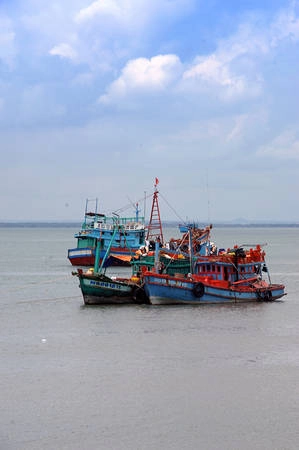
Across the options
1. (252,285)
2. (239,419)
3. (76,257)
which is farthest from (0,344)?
(76,257)

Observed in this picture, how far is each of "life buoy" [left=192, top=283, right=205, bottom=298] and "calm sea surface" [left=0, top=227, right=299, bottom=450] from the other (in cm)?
109

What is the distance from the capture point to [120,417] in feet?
73.5

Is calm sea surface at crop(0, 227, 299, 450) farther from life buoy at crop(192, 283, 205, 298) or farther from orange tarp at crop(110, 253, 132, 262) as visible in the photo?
orange tarp at crop(110, 253, 132, 262)

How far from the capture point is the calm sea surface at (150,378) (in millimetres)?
20844

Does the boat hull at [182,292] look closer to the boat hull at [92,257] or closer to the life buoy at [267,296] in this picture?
the life buoy at [267,296]

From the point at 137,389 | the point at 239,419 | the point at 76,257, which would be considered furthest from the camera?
the point at 76,257

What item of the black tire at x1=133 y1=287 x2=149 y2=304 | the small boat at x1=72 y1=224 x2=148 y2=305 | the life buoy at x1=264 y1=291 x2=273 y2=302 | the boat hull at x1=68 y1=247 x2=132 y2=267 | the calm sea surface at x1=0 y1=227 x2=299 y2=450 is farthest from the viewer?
the boat hull at x1=68 y1=247 x2=132 y2=267

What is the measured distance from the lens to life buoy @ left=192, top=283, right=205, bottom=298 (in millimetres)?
46781

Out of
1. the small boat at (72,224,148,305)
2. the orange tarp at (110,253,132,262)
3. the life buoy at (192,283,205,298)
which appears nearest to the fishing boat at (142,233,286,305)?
the life buoy at (192,283,205,298)

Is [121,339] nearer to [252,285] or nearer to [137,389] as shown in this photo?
[137,389]

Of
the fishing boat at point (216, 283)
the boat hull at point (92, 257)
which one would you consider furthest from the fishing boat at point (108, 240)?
the fishing boat at point (216, 283)

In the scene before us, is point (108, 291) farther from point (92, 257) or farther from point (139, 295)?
point (92, 257)

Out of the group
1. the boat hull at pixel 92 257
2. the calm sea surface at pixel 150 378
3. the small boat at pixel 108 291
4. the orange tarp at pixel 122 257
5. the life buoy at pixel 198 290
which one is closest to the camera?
the calm sea surface at pixel 150 378

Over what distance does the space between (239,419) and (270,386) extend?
4087 mm
